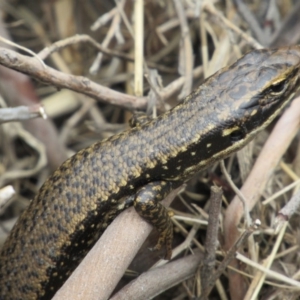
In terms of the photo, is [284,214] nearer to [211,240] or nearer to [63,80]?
[211,240]

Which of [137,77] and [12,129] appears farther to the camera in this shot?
[12,129]

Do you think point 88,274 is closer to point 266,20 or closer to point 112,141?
point 112,141

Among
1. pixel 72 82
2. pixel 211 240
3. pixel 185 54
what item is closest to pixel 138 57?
pixel 185 54

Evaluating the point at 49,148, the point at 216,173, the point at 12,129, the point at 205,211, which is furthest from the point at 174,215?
the point at 12,129

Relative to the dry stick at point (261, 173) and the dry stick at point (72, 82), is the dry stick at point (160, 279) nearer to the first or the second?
the dry stick at point (261, 173)

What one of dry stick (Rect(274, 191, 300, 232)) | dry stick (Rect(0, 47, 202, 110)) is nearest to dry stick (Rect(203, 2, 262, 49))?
dry stick (Rect(0, 47, 202, 110))
